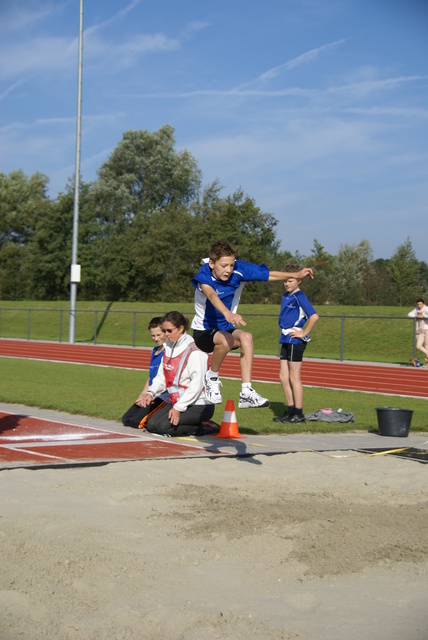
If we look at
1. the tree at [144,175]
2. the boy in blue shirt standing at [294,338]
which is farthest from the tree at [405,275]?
the boy in blue shirt standing at [294,338]

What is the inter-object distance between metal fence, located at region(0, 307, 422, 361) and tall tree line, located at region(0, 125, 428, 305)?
818cm

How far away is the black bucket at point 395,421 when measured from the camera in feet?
32.4

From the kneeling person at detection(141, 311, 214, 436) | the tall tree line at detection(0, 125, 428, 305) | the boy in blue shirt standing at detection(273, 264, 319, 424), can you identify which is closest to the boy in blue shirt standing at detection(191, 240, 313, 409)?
the kneeling person at detection(141, 311, 214, 436)

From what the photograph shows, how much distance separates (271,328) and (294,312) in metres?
21.9

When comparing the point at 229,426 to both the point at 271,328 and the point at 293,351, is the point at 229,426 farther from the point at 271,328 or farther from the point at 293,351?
the point at 271,328

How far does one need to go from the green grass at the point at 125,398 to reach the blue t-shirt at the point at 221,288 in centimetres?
280

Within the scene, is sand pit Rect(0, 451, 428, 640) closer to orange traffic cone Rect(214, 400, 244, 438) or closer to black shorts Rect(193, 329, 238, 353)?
black shorts Rect(193, 329, 238, 353)

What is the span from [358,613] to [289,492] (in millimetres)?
2464

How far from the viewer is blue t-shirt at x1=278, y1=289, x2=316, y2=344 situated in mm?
10617

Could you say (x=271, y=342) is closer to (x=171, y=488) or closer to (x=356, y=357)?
(x=356, y=357)

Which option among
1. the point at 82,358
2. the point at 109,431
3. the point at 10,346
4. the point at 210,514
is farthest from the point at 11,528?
the point at 10,346

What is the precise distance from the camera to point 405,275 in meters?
47.0

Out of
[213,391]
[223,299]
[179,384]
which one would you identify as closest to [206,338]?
[223,299]

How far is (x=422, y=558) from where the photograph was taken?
14.7 ft
